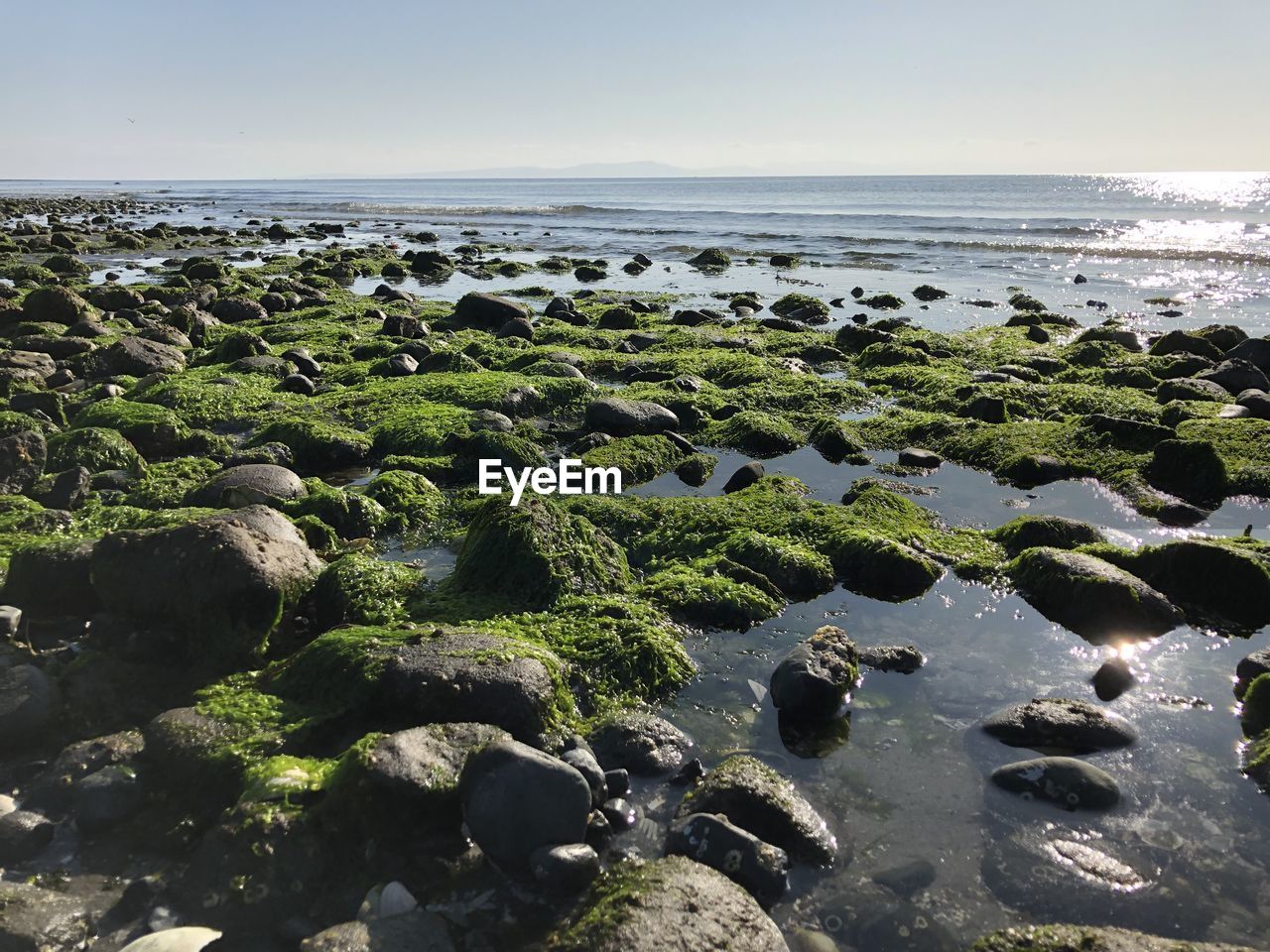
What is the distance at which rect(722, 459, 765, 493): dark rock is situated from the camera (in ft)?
26.5

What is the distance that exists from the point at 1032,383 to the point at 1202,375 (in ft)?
7.43

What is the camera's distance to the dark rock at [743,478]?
8078 mm

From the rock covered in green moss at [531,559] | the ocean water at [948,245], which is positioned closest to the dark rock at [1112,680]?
the rock covered in green moss at [531,559]

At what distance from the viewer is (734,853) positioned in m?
3.35

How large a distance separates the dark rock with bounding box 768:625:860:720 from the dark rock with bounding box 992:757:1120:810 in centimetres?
87

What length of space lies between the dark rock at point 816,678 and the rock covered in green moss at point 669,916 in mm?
1410

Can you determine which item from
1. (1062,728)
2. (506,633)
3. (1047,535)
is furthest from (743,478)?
(1062,728)

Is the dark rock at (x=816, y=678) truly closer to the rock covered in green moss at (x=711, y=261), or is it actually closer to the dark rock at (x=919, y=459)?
the dark rock at (x=919, y=459)

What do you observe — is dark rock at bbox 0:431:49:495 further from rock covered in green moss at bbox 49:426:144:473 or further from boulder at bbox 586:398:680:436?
boulder at bbox 586:398:680:436

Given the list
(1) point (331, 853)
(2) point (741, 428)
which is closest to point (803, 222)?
(2) point (741, 428)

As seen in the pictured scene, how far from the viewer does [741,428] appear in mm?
9805

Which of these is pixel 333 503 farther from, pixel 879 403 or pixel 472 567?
pixel 879 403

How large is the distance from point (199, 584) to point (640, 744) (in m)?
2.60

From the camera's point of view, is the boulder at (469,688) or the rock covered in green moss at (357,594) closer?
the boulder at (469,688)
